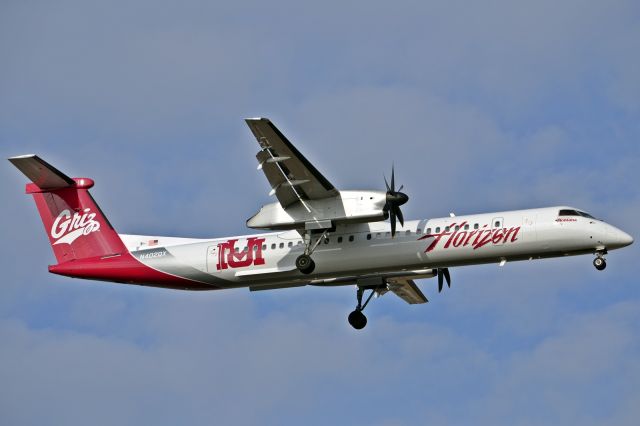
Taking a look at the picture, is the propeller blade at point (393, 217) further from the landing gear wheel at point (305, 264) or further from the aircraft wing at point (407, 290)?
the aircraft wing at point (407, 290)

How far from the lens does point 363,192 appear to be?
91.6 ft

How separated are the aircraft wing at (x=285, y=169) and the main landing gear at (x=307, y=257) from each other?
1.09m

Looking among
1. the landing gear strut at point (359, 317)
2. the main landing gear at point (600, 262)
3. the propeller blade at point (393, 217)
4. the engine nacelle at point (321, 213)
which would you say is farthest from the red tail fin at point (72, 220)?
the main landing gear at point (600, 262)

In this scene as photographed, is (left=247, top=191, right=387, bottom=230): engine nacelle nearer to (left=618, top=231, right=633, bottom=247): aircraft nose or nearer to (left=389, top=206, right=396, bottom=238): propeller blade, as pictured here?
(left=389, top=206, right=396, bottom=238): propeller blade

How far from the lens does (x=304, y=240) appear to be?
28.9 metres

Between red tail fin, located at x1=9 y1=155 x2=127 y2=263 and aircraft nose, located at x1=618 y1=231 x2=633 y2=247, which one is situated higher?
red tail fin, located at x1=9 y1=155 x2=127 y2=263

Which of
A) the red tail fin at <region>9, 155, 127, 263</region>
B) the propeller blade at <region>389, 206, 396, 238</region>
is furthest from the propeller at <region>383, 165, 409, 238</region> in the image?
the red tail fin at <region>9, 155, 127, 263</region>

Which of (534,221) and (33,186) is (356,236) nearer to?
(534,221)

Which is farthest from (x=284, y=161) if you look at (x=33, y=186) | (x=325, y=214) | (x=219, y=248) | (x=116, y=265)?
(x=33, y=186)

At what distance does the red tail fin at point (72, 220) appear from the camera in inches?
1230

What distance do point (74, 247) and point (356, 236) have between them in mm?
8888

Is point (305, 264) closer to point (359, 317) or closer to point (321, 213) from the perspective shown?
point (321, 213)

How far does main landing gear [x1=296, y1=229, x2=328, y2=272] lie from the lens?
93.1 ft

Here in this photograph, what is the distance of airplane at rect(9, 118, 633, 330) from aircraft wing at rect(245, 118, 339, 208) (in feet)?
0.10
